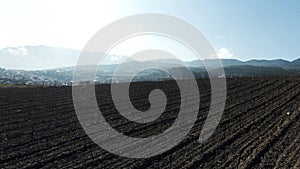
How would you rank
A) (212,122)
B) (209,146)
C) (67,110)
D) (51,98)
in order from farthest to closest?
(51,98)
(67,110)
(212,122)
(209,146)

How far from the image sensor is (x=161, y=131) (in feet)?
82.0

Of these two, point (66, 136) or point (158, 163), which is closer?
point (158, 163)

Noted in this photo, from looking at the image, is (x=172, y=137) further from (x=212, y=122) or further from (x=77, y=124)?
(x=77, y=124)

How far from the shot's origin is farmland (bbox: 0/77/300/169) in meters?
18.3

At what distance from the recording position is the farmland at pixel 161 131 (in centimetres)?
1828

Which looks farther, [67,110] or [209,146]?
[67,110]

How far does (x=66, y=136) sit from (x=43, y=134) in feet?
5.30

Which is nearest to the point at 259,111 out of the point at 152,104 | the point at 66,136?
the point at 152,104

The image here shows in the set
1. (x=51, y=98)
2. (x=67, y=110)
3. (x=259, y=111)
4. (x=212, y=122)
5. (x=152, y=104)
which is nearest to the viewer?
(x=212, y=122)

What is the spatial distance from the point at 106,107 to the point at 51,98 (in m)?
10.2

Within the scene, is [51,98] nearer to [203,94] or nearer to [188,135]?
[203,94]

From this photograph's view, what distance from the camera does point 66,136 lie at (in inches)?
931

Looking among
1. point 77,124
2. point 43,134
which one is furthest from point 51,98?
point 43,134

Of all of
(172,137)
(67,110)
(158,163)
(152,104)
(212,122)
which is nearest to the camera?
(158,163)
